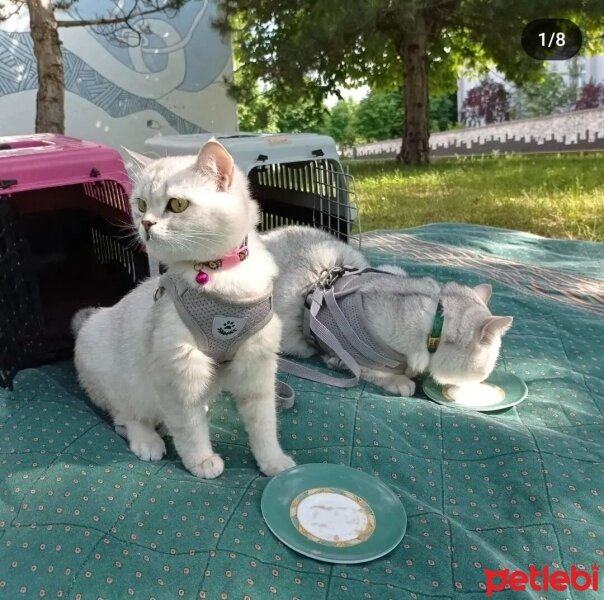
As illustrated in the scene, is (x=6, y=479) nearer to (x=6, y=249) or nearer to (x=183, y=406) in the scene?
(x=183, y=406)

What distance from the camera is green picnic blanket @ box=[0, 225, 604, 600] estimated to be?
3.48 feet

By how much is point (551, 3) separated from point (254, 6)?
106 inches

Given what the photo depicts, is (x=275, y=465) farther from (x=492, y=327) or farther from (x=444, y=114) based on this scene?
(x=444, y=114)

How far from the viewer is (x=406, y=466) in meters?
1.42

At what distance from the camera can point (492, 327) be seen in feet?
5.50

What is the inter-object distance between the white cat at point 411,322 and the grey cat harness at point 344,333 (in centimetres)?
2

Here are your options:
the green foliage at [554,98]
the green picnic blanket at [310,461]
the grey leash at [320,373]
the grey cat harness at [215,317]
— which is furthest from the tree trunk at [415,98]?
the grey cat harness at [215,317]

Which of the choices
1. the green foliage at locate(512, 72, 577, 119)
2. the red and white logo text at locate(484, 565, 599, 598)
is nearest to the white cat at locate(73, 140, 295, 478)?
the red and white logo text at locate(484, 565, 599, 598)

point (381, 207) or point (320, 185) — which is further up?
point (320, 185)

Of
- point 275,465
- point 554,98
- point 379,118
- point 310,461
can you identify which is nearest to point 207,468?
point 275,465

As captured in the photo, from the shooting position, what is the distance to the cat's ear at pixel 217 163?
113 centimetres

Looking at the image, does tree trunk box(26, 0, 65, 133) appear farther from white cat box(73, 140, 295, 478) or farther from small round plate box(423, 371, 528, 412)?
small round plate box(423, 371, 528, 412)

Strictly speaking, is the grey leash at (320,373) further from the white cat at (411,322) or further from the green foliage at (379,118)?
the green foliage at (379,118)

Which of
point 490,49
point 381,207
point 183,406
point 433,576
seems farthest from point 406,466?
point 490,49
